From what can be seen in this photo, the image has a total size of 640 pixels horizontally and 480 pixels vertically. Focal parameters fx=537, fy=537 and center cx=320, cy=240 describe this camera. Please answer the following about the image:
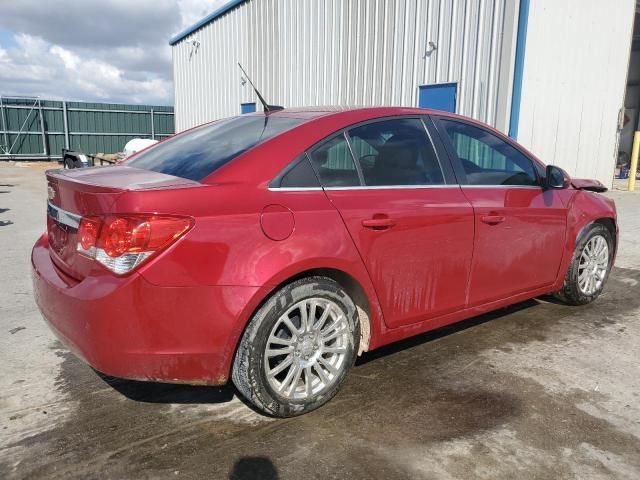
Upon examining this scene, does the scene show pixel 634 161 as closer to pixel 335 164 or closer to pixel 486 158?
pixel 486 158

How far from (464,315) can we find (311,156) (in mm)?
1487

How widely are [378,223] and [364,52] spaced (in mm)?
9515

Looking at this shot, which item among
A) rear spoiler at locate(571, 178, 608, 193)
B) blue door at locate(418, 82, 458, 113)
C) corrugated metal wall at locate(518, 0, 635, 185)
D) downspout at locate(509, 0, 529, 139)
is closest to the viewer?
rear spoiler at locate(571, 178, 608, 193)

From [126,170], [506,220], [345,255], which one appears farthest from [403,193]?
[126,170]

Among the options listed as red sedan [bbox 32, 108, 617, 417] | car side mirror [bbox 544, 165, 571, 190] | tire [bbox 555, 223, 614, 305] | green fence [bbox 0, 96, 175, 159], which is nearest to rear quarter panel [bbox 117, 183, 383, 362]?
red sedan [bbox 32, 108, 617, 417]

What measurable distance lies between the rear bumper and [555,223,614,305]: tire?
9.66 ft

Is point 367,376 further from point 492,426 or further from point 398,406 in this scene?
point 492,426

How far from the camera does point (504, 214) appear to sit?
344cm

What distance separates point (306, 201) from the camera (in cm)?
259

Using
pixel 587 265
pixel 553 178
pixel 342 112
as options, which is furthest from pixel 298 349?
pixel 587 265

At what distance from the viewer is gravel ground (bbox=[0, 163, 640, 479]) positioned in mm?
2326

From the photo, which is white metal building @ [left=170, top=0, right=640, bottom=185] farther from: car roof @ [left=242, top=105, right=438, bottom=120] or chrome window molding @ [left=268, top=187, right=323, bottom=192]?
chrome window molding @ [left=268, top=187, right=323, bottom=192]

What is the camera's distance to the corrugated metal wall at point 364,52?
9055 mm

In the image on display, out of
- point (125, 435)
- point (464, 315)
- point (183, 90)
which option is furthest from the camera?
point (183, 90)
